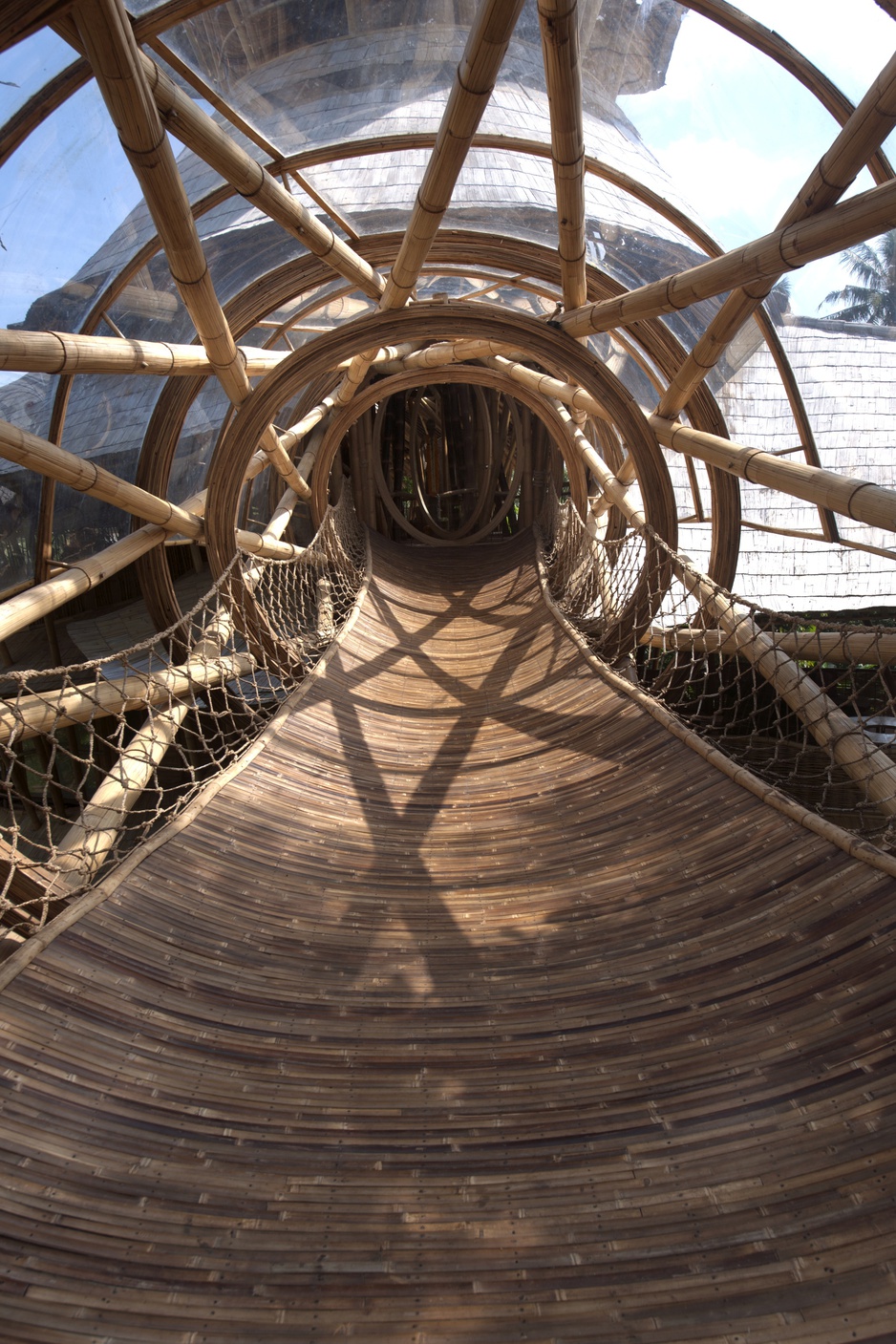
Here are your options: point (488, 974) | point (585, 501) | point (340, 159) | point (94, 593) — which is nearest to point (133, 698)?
point (488, 974)

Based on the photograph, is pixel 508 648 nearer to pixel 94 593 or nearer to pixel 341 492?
pixel 341 492

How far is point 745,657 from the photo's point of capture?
4.17m

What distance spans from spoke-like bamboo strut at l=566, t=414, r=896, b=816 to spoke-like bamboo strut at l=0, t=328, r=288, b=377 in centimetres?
221

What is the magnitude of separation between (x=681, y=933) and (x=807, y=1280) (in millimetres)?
906

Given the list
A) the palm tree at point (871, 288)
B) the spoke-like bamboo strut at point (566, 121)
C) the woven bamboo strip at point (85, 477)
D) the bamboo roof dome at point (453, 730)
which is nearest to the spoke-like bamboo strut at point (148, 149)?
the bamboo roof dome at point (453, 730)

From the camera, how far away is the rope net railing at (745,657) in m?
2.87

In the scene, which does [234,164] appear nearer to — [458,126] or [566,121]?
[458,126]

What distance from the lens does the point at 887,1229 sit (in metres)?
1.31

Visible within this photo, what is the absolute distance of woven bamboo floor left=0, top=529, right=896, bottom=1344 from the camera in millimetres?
1291

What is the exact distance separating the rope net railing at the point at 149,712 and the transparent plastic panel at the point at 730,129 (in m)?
2.89

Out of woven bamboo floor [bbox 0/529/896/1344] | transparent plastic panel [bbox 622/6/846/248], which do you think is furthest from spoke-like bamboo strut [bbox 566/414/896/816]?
transparent plastic panel [bbox 622/6/846/248]

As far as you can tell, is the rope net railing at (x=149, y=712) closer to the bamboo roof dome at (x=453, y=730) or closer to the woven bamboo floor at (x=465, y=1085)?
the bamboo roof dome at (x=453, y=730)

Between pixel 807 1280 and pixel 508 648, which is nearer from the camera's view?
pixel 807 1280

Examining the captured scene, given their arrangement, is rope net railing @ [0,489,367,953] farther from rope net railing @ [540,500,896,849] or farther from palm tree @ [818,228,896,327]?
palm tree @ [818,228,896,327]
